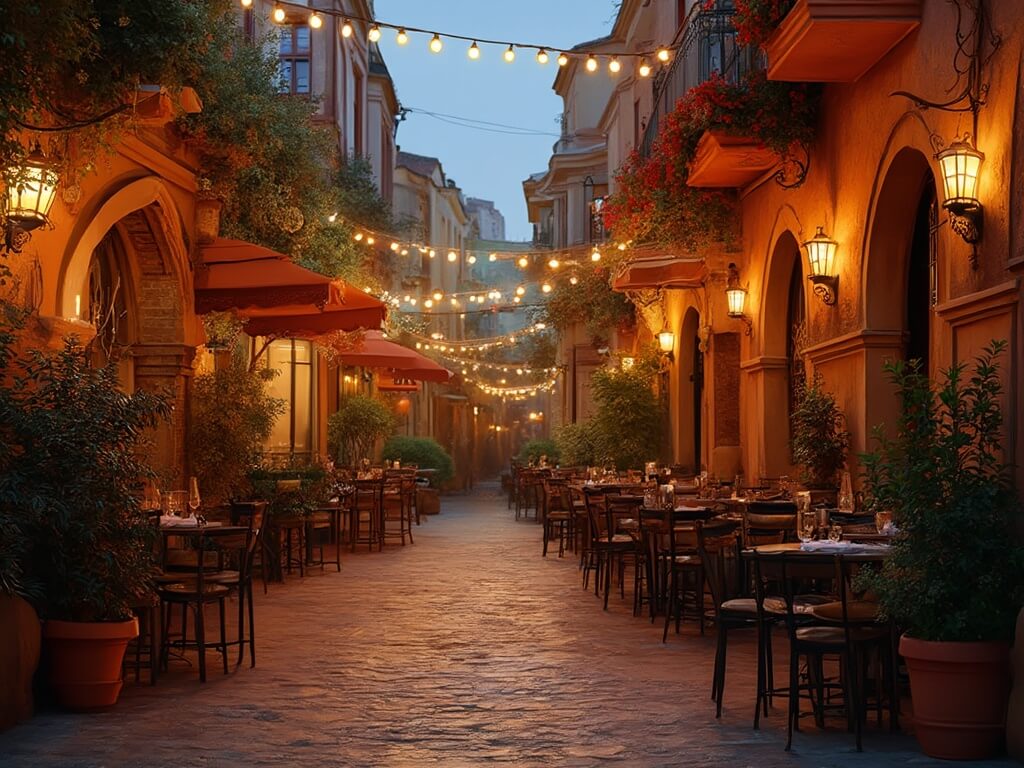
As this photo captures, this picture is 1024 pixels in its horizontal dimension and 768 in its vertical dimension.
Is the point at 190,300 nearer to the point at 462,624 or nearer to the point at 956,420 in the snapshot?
the point at 462,624

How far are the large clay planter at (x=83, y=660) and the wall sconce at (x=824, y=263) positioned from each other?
714 cm

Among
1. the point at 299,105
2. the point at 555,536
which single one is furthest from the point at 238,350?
the point at 555,536

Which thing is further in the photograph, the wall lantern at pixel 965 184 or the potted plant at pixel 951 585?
the wall lantern at pixel 965 184

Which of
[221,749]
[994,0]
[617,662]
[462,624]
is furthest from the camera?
[462,624]

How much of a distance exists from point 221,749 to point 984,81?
6.05m

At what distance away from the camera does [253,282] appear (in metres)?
13.1

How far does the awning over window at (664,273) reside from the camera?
58.1 feet

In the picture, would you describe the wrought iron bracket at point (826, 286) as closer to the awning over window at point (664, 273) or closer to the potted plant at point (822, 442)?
the potted plant at point (822, 442)

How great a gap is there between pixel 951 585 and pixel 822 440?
5325 mm

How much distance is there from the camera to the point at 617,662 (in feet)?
29.0

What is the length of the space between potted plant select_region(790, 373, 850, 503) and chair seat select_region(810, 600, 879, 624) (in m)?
4.37

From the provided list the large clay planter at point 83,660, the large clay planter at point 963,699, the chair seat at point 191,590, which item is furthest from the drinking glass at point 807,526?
the large clay planter at point 83,660

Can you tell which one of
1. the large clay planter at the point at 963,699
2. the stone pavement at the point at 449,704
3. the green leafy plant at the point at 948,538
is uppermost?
the green leafy plant at the point at 948,538

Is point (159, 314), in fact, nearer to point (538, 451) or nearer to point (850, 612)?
point (850, 612)
